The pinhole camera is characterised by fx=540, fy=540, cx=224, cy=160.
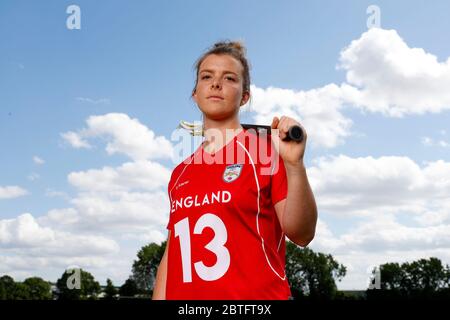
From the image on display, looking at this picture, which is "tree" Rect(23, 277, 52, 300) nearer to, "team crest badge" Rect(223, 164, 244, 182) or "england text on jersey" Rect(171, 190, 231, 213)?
"england text on jersey" Rect(171, 190, 231, 213)

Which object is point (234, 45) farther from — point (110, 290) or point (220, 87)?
point (110, 290)


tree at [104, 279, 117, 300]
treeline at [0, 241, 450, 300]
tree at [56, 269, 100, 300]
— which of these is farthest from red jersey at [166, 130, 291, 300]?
tree at [104, 279, 117, 300]

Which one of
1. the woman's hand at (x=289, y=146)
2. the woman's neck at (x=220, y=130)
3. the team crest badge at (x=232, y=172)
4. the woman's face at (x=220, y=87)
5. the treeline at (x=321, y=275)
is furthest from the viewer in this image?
the treeline at (x=321, y=275)

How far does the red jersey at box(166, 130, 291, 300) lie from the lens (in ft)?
14.8

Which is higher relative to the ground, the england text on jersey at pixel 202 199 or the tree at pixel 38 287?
the tree at pixel 38 287

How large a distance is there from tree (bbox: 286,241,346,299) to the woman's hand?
116881mm

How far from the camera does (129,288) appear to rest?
435ft

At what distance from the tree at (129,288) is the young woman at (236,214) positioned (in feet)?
430

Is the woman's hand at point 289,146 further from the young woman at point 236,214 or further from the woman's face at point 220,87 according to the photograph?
the woman's face at point 220,87

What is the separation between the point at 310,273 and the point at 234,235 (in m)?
122

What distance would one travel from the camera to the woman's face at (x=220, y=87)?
5.26 metres

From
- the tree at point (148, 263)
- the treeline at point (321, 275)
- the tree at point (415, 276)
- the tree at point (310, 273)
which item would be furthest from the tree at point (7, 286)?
the tree at point (415, 276)
